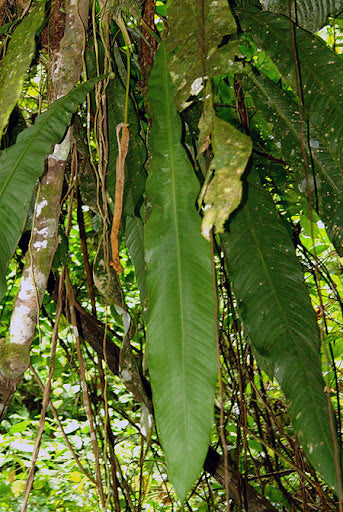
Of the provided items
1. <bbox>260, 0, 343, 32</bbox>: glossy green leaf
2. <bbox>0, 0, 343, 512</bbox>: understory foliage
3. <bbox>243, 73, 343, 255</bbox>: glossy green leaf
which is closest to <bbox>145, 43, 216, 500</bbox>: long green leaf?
<bbox>0, 0, 343, 512</bbox>: understory foliage

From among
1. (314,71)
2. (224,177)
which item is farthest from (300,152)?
(224,177)

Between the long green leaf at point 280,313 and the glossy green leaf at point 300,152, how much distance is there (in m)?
0.09

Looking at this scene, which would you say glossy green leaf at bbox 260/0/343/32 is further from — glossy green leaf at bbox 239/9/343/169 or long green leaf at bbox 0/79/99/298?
long green leaf at bbox 0/79/99/298

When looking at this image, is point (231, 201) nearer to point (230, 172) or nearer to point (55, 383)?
point (230, 172)

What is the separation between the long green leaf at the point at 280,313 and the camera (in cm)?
70

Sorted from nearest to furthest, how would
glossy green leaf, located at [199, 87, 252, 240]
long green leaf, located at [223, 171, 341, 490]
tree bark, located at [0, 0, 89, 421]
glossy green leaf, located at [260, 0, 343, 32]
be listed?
glossy green leaf, located at [199, 87, 252, 240] → long green leaf, located at [223, 171, 341, 490] → tree bark, located at [0, 0, 89, 421] → glossy green leaf, located at [260, 0, 343, 32]

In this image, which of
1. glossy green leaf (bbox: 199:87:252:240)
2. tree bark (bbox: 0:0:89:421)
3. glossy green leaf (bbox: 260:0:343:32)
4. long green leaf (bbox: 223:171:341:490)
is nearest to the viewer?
glossy green leaf (bbox: 199:87:252:240)

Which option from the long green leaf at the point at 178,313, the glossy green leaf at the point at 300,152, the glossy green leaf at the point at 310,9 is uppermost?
the glossy green leaf at the point at 310,9

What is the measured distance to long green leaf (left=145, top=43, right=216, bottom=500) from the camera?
60cm

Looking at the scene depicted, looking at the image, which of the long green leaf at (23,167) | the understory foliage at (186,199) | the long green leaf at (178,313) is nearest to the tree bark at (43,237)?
the understory foliage at (186,199)

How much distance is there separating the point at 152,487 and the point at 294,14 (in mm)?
2440

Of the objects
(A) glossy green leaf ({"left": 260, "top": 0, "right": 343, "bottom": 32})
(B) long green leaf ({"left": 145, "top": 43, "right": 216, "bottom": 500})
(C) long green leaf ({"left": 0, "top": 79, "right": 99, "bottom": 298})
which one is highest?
(A) glossy green leaf ({"left": 260, "top": 0, "right": 343, "bottom": 32})

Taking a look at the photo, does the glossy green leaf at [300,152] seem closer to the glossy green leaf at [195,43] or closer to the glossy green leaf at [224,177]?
the glossy green leaf at [195,43]

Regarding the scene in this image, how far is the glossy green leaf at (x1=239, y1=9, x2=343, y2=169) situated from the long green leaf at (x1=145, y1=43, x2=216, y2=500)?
0.21 m
